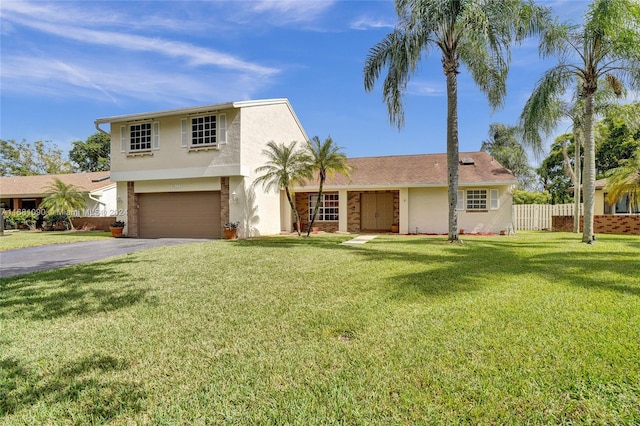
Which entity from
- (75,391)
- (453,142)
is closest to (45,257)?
(75,391)

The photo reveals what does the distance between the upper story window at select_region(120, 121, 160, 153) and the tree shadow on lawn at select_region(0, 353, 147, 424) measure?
15834 millimetres

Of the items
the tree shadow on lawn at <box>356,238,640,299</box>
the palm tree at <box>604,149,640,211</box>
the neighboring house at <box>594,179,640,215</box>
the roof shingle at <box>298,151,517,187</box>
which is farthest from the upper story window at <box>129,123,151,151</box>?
the neighboring house at <box>594,179,640,215</box>

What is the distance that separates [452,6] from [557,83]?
546 cm

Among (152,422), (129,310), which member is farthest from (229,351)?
(129,310)

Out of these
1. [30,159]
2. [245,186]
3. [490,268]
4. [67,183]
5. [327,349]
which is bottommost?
[327,349]

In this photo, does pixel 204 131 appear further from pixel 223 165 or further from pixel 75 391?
pixel 75 391

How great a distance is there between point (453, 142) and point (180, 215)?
46.2 feet

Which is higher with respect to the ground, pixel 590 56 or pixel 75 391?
pixel 590 56

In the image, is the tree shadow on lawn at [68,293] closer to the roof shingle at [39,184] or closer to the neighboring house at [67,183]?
the neighboring house at [67,183]

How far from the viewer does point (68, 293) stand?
612cm

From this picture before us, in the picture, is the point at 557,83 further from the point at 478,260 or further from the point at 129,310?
the point at 129,310

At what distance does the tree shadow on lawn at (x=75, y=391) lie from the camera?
277 centimetres

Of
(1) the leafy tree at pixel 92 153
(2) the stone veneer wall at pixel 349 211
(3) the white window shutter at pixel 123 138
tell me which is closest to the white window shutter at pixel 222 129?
(3) the white window shutter at pixel 123 138

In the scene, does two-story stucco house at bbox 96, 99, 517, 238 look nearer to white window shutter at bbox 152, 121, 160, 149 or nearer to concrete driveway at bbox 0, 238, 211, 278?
white window shutter at bbox 152, 121, 160, 149
